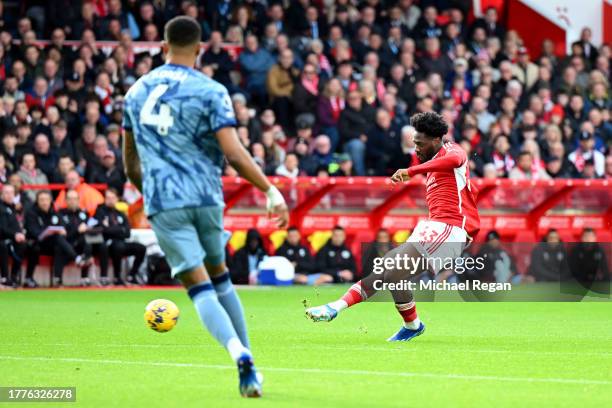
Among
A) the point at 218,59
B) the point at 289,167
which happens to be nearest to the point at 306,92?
the point at 218,59

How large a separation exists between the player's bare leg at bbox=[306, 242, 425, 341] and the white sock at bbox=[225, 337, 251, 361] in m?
3.73

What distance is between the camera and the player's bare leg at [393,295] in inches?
449

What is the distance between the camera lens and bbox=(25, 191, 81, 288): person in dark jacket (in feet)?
68.6

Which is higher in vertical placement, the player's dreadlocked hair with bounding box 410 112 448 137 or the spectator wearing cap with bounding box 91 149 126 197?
the player's dreadlocked hair with bounding box 410 112 448 137

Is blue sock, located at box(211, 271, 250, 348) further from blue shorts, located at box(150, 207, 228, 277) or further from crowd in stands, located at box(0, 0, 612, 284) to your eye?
crowd in stands, located at box(0, 0, 612, 284)

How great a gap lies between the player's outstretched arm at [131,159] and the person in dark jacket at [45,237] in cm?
1280

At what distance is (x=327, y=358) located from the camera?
997 cm

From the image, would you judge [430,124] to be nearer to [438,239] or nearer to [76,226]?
[438,239]

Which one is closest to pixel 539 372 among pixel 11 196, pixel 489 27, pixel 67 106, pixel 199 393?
pixel 199 393

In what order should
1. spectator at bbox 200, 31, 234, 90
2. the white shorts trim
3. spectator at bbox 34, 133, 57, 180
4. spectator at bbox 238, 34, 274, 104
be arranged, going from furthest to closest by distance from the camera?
spectator at bbox 238, 34, 274, 104 < spectator at bbox 200, 31, 234, 90 < spectator at bbox 34, 133, 57, 180 < the white shorts trim

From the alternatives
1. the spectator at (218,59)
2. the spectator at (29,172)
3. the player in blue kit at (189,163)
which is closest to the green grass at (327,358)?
the player in blue kit at (189,163)

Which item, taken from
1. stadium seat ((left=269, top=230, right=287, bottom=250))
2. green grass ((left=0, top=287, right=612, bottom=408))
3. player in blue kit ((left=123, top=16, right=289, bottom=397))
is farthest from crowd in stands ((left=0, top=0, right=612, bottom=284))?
player in blue kit ((left=123, top=16, right=289, bottom=397))

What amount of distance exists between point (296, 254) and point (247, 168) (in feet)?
48.9

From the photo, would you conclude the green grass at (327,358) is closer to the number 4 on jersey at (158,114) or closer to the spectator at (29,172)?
the number 4 on jersey at (158,114)
